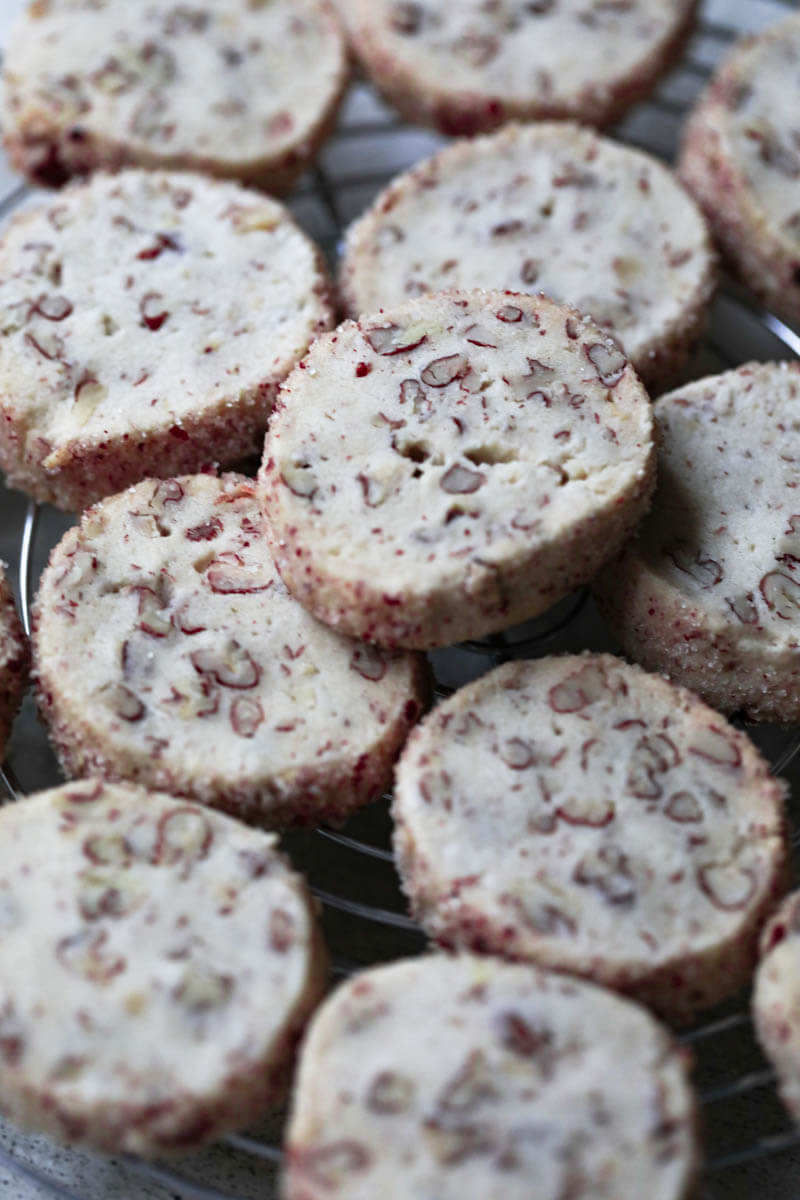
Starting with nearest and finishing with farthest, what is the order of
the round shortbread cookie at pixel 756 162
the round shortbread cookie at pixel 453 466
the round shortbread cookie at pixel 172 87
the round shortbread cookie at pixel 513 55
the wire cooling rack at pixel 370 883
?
the round shortbread cookie at pixel 453 466 → the wire cooling rack at pixel 370 883 → the round shortbread cookie at pixel 756 162 → the round shortbread cookie at pixel 172 87 → the round shortbread cookie at pixel 513 55

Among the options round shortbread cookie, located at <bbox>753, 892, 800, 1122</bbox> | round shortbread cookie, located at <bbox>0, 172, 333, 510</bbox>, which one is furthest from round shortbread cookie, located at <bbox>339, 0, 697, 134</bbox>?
round shortbread cookie, located at <bbox>753, 892, 800, 1122</bbox>

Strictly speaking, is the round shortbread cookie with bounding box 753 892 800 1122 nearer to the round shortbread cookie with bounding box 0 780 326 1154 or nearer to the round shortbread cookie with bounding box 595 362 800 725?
the round shortbread cookie with bounding box 595 362 800 725

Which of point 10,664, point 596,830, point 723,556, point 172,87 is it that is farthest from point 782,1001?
point 172,87

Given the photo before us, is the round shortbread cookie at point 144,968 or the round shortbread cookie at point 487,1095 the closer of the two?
the round shortbread cookie at point 487,1095

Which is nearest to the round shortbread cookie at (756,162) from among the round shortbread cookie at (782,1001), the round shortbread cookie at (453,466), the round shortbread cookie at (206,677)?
the round shortbread cookie at (453,466)

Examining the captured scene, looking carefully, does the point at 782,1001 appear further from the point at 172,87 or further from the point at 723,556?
the point at 172,87

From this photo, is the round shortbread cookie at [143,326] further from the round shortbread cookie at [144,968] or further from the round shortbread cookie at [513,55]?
the round shortbread cookie at [144,968]
